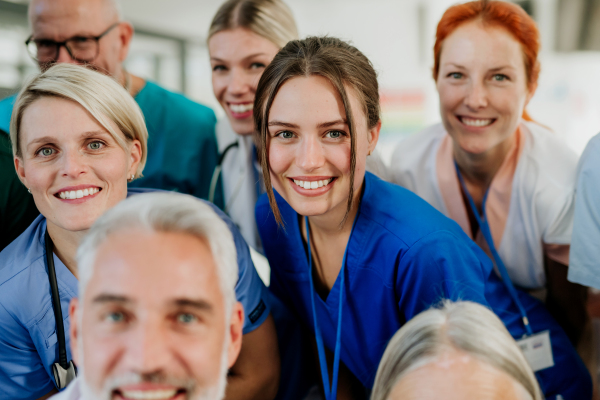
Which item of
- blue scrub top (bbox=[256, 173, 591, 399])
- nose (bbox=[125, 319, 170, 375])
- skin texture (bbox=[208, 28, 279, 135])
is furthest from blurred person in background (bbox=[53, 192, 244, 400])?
skin texture (bbox=[208, 28, 279, 135])

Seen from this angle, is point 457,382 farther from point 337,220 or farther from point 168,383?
point 337,220

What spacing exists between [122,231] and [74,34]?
1.04 meters

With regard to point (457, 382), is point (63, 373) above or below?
below

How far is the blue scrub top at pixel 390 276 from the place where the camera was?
3.87 ft

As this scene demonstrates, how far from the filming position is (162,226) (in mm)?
835

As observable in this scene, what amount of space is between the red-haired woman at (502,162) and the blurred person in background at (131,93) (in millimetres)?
769

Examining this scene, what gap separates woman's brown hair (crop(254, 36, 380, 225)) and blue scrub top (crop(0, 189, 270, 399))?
0.35 metres

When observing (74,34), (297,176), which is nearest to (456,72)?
(297,176)

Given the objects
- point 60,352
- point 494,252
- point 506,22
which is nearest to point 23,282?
point 60,352

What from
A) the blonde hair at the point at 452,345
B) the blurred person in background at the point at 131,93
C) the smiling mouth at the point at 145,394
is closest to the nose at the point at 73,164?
the blurred person in background at the point at 131,93

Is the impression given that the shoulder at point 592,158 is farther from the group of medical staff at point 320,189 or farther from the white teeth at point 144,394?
the white teeth at point 144,394

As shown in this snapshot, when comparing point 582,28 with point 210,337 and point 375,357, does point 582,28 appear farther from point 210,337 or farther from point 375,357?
point 210,337

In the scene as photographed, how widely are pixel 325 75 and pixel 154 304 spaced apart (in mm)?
649

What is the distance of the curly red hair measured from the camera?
1520 millimetres
